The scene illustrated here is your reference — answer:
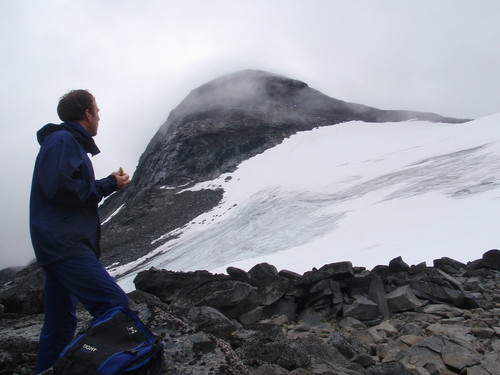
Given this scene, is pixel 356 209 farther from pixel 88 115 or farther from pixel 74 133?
pixel 74 133

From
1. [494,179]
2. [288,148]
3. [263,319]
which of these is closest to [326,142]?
[288,148]

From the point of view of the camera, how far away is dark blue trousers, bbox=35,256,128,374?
2732mm

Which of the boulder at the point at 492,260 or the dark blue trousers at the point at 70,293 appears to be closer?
the dark blue trousers at the point at 70,293

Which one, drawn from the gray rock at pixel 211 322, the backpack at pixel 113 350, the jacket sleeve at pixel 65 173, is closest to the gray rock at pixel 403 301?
the gray rock at pixel 211 322

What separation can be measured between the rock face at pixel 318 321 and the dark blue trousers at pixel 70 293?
0.77 meters

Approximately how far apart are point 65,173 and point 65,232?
382 millimetres

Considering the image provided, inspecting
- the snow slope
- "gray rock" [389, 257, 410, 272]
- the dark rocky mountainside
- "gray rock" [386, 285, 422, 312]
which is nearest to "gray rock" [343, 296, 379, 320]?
"gray rock" [386, 285, 422, 312]

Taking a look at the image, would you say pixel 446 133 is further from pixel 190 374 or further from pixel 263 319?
pixel 190 374

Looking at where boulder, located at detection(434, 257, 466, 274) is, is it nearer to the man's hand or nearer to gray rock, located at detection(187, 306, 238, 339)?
gray rock, located at detection(187, 306, 238, 339)

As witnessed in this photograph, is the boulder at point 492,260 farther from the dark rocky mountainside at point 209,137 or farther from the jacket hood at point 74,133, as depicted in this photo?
the dark rocky mountainside at point 209,137

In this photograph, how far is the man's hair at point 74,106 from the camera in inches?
125

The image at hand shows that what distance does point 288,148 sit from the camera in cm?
5222

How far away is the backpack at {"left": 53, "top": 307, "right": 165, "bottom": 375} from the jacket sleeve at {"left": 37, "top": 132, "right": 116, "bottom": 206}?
76 cm

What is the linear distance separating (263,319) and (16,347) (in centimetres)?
465
